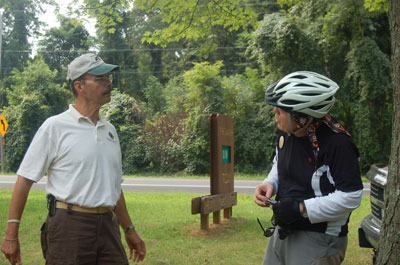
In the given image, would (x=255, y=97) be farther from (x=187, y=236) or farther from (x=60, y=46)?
(x=60, y=46)

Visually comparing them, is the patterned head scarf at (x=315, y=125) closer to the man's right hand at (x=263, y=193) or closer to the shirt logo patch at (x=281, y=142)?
the shirt logo patch at (x=281, y=142)

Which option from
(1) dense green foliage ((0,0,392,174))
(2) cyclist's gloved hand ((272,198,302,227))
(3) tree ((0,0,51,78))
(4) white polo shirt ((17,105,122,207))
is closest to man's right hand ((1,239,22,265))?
(4) white polo shirt ((17,105,122,207))

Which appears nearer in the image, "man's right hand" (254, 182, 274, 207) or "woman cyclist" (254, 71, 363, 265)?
"woman cyclist" (254, 71, 363, 265)

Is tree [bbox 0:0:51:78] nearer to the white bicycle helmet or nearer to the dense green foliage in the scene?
the dense green foliage

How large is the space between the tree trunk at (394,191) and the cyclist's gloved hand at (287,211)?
3.36ft

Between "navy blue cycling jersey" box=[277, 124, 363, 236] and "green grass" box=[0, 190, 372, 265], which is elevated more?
"navy blue cycling jersey" box=[277, 124, 363, 236]

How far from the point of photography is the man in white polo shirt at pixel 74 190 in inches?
121

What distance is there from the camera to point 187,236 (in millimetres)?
7715

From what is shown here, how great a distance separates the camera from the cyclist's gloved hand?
8.09 feet

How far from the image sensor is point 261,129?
21828mm

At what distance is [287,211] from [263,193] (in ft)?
1.04

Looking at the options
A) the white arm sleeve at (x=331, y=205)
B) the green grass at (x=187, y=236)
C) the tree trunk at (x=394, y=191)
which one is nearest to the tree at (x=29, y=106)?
the green grass at (x=187, y=236)

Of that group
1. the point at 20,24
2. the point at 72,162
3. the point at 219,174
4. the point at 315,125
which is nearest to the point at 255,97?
the point at 219,174

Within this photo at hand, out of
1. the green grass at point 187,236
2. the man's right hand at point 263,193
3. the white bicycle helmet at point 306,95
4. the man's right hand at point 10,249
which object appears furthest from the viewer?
the green grass at point 187,236
